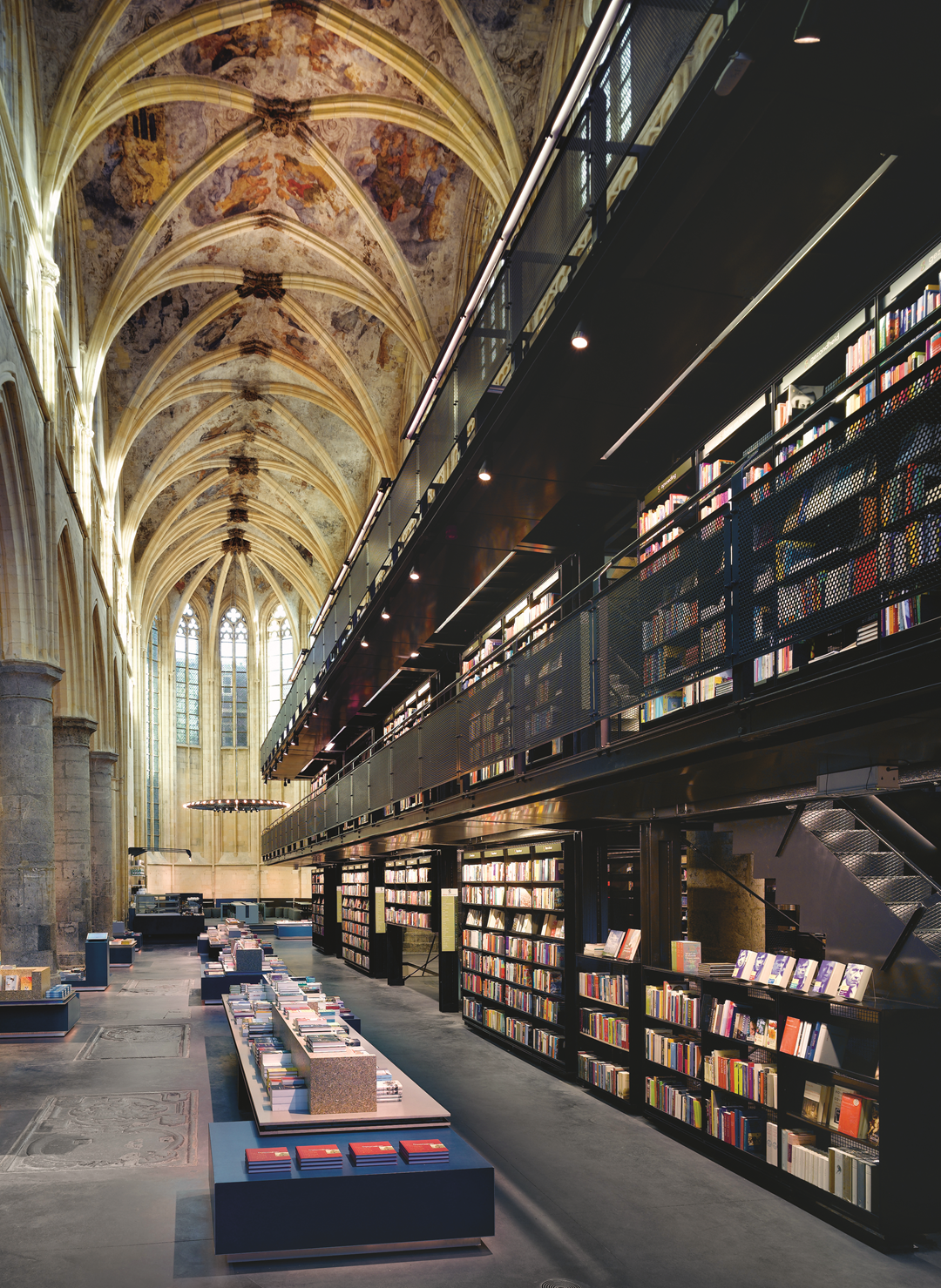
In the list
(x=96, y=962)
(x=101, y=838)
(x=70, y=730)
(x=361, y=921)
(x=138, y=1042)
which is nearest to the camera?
(x=138, y=1042)

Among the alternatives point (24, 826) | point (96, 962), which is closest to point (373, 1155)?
point (24, 826)

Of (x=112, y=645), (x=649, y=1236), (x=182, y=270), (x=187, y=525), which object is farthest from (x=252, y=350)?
(x=649, y=1236)

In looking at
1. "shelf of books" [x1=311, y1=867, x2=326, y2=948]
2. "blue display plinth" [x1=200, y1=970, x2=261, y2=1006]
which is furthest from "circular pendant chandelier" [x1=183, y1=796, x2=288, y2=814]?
"blue display plinth" [x1=200, y1=970, x2=261, y2=1006]

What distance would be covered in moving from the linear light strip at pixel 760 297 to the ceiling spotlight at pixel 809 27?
103 cm

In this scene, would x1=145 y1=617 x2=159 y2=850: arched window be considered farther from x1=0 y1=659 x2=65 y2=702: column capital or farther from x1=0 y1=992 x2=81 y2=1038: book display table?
x1=0 y1=992 x2=81 y2=1038: book display table

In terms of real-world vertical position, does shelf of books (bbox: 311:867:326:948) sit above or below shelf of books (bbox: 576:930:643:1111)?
below

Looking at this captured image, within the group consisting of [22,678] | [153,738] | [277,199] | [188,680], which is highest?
[277,199]

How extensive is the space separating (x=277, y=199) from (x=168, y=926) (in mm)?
19729

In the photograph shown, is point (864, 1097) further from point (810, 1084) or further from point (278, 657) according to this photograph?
point (278, 657)

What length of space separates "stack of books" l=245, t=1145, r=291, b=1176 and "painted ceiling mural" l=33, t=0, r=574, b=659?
15.0 meters

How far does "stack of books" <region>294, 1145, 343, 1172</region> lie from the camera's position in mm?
5188

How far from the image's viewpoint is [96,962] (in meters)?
17.5

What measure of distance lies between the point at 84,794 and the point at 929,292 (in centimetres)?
1722

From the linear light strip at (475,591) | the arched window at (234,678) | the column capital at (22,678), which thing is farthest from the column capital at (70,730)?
the arched window at (234,678)
